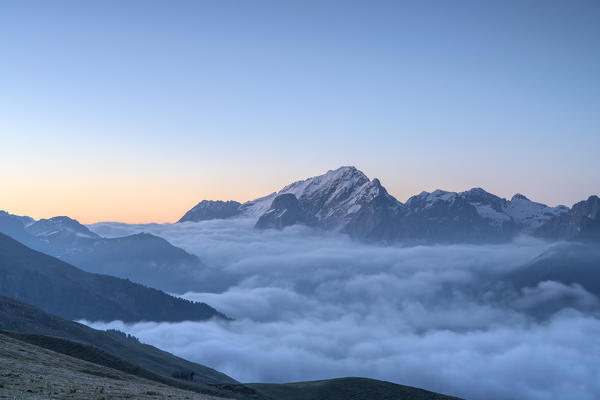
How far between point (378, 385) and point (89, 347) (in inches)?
3709

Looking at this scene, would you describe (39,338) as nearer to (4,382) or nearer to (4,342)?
(4,342)

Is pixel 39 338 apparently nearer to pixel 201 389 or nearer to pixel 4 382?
pixel 201 389

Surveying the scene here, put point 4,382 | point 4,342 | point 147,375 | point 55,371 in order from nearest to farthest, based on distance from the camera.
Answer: point 4,382 < point 55,371 < point 4,342 < point 147,375

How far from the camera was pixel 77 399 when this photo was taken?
5838 cm

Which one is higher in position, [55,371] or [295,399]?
[55,371]

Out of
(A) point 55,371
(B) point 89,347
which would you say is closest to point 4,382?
(A) point 55,371

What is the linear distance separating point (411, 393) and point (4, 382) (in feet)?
477

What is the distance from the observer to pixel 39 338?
525 ft

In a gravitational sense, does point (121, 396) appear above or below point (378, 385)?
above

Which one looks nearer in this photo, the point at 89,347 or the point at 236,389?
the point at 89,347

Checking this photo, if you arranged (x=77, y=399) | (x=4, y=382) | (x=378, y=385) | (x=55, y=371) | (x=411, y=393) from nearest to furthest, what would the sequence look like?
(x=77, y=399) < (x=4, y=382) < (x=55, y=371) < (x=411, y=393) < (x=378, y=385)

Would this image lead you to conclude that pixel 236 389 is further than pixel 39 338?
Yes

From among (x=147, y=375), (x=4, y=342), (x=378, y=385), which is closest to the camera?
(x=4, y=342)

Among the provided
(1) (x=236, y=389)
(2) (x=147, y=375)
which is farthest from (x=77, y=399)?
(1) (x=236, y=389)
